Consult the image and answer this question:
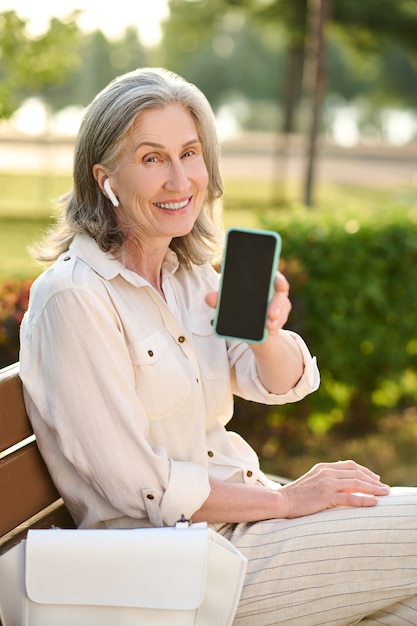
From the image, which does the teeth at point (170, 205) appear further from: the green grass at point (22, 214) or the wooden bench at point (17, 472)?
the green grass at point (22, 214)

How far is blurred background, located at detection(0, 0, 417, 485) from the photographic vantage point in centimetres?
516

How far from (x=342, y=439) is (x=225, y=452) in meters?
3.27

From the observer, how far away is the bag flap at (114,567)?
6.47 feet

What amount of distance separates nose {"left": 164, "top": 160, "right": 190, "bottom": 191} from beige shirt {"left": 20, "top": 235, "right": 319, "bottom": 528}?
0.25 metres

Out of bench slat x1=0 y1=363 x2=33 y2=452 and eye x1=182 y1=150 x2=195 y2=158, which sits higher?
eye x1=182 y1=150 x2=195 y2=158

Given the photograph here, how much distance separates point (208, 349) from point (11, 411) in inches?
23.1

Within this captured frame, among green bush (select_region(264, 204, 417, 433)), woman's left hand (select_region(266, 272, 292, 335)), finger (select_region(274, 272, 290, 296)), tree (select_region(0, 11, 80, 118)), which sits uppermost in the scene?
tree (select_region(0, 11, 80, 118))

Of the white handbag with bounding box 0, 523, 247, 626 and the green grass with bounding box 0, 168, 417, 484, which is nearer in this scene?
the white handbag with bounding box 0, 523, 247, 626

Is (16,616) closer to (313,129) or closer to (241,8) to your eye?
(313,129)

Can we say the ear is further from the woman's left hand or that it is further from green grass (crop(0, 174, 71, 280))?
green grass (crop(0, 174, 71, 280))

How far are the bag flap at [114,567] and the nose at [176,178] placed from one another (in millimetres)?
885

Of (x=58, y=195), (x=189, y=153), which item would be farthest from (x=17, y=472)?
(x=58, y=195)

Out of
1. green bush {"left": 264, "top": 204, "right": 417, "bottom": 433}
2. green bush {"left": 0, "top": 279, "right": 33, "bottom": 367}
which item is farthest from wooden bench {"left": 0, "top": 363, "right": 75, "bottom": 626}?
green bush {"left": 264, "top": 204, "right": 417, "bottom": 433}

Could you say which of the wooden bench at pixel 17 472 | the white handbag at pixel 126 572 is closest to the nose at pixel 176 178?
the wooden bench at pixel 17 472
